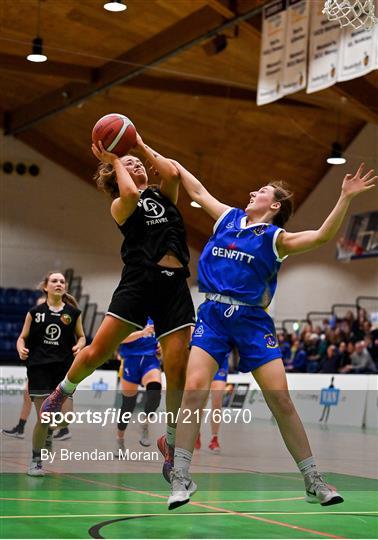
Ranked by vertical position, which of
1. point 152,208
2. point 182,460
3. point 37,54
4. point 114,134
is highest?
point 37,54

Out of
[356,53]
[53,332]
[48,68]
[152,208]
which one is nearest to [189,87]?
[48,68]

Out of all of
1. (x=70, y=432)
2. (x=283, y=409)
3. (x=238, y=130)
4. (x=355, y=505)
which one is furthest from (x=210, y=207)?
(x=238, y=130)

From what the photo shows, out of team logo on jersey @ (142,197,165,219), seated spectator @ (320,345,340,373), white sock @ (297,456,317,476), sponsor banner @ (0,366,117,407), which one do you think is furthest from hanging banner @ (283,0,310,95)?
white sock @ (297,456,317,476)

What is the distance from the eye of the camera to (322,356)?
21.9 m

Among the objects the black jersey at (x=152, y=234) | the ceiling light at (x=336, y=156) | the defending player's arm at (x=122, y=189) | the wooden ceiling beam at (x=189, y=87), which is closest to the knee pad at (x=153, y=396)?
the black jersey at (x=152, y=234)

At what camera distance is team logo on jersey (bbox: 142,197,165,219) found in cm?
644

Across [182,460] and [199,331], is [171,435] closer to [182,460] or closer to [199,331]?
[182,460]

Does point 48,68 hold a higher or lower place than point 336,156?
higher

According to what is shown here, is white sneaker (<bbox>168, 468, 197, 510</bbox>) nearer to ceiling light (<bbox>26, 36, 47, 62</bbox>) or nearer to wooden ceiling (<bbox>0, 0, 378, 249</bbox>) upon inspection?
wooden ceiling (<bbox>0, 0, 378, 249</bbox>)

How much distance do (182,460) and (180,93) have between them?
62.4 feet

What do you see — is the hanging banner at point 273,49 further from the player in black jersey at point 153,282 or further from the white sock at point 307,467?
the white sock at point 307,467

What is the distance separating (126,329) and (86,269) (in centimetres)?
2552

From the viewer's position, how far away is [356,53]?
13.9 meters

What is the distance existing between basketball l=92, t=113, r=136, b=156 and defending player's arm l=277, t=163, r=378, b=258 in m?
1.34
